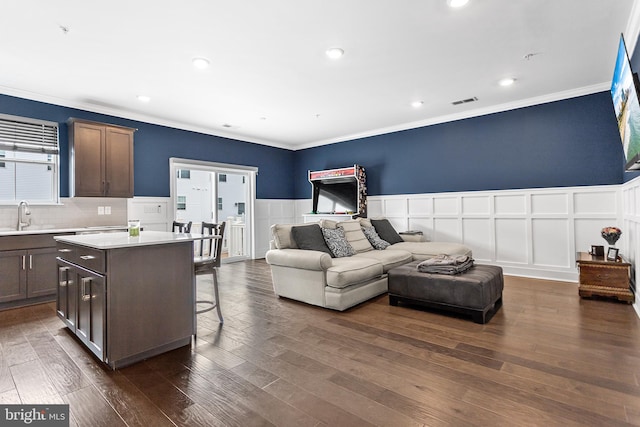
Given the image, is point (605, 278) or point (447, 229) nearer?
point (605, 278)

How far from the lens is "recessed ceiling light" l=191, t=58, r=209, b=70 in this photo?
342 cm

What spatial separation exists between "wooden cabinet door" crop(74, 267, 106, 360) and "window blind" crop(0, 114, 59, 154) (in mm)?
2886

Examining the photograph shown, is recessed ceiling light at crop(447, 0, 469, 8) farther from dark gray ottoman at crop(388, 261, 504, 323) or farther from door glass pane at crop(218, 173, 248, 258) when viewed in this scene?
door glass pane at crop(218, 173, 248, 258)

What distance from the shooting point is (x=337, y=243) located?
13.7 feet

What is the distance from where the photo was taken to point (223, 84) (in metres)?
4.11

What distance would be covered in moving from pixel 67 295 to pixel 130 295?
1018mm

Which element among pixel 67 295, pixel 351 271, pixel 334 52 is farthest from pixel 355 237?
pixel 67 295

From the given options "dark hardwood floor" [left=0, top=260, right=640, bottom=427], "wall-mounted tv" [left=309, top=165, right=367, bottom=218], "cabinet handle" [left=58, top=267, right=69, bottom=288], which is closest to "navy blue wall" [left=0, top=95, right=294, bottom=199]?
"wall-mounted tv" [left=309, top=165, right=367, bottom=218]

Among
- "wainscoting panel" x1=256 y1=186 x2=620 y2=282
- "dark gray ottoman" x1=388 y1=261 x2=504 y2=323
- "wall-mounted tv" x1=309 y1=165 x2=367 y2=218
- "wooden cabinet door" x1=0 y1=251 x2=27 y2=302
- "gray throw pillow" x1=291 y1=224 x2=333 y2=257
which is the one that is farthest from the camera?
"wall-mounted tv" x1=309 y1=165 x2=367 y2=218

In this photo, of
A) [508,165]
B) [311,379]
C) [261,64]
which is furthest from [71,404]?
[508,165]

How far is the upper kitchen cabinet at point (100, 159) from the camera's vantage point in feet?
14.2

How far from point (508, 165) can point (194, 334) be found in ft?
16.5

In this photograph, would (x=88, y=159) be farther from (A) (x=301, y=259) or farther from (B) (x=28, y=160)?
(A) (x=301, y=259)

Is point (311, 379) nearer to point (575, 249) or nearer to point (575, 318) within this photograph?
point (575, 318)
